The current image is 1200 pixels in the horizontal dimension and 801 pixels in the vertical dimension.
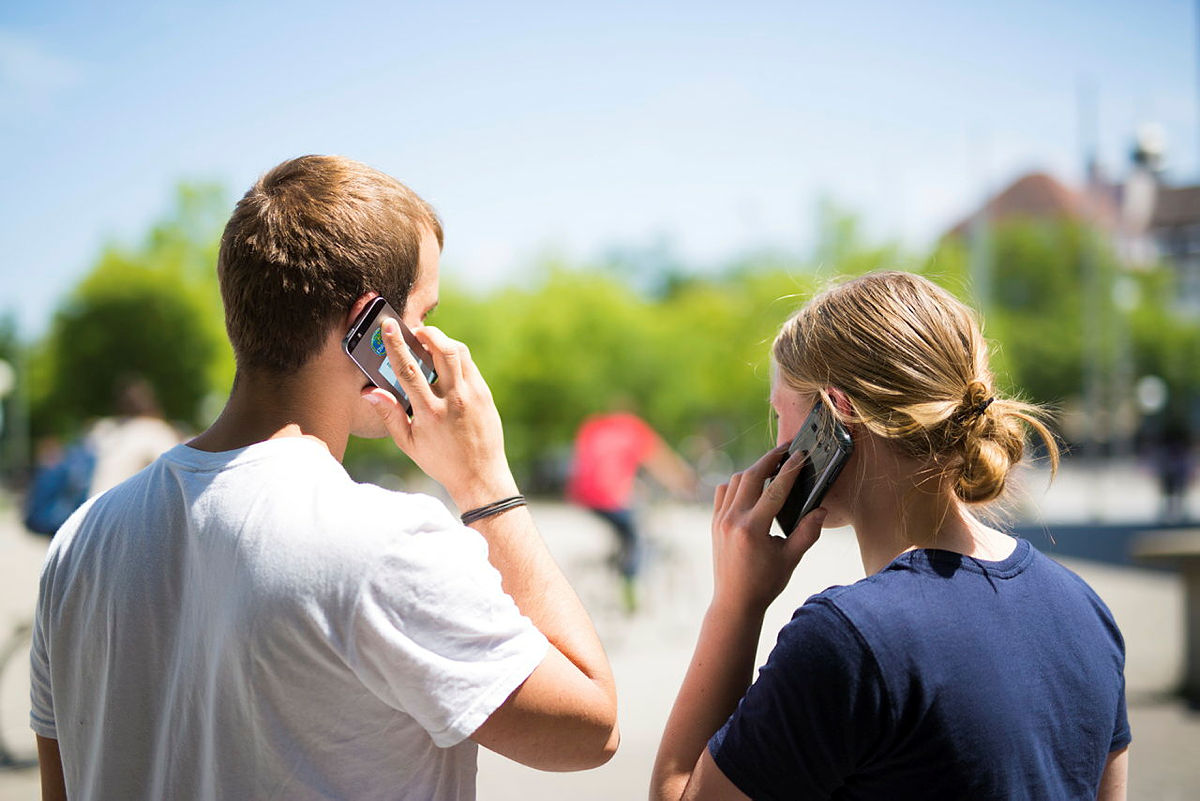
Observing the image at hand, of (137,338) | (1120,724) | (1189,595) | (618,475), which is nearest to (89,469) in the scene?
(618,475)

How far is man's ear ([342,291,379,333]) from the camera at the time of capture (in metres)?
1.44

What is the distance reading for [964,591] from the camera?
1436 mm

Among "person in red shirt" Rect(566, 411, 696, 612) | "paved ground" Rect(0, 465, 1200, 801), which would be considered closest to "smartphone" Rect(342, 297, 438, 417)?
"paved ground" Rect(0, 465, 1200, 801)

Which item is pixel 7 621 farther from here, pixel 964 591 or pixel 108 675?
pixel 964 591

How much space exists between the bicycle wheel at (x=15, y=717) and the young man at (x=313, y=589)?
4461 mm

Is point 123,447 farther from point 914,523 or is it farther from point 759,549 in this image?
point 914,523

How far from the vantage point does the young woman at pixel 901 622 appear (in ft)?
4.41

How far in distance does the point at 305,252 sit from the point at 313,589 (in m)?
0.48

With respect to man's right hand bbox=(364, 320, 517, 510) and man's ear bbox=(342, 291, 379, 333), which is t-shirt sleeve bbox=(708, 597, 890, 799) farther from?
man's ear bbox=(342, 291, 379, 333)

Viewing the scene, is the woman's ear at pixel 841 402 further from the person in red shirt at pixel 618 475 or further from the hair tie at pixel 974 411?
the person in red shirt at pixel 618 475

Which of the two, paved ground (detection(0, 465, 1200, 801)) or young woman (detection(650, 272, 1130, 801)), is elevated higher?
young woman (detection(650, 272, 1130, 801))

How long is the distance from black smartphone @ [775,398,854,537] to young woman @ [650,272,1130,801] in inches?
1.0

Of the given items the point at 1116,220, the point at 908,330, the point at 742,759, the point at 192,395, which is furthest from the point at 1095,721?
the point at 1116,220

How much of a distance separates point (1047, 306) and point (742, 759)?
64583mm
